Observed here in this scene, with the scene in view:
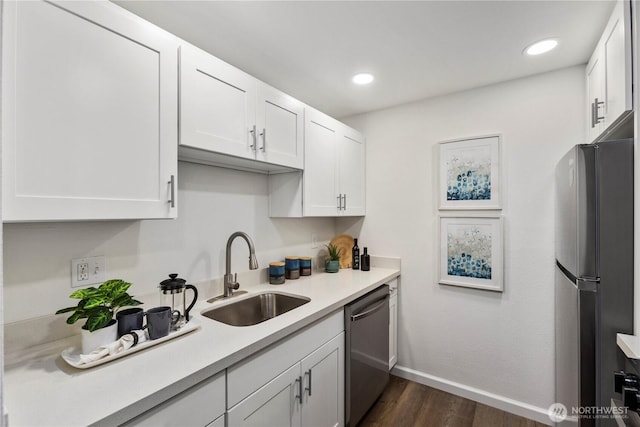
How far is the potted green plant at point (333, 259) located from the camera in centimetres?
260

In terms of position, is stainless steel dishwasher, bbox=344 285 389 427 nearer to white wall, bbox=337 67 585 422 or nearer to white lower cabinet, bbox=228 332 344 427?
white lower cabinet, bbox=228 332 344 427

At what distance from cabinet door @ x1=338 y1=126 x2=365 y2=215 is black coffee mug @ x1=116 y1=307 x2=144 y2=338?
161cm

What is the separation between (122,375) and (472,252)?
2.26m

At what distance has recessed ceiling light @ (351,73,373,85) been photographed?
208 cm

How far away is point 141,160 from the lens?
121 cm

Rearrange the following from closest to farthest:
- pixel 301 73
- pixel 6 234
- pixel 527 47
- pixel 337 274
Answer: pixel 6 234
pixel 527 47
pixel 301 73
pixel 337 274

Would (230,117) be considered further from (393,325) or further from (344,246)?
(393,325)

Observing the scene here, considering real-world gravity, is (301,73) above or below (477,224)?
above

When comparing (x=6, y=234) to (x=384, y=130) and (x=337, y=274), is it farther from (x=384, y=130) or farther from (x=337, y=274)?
(x=384, y=130)

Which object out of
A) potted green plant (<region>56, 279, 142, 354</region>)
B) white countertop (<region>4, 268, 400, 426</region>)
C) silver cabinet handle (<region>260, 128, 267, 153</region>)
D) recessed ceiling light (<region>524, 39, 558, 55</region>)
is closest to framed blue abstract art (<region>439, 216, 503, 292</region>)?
recessed ceiling light (<region>524, 39, 558, 55</region>)

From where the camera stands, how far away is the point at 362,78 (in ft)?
6.97

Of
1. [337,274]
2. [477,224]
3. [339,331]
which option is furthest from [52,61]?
[477,224]

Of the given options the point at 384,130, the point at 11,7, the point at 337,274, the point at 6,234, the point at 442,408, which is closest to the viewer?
the point at 11,7

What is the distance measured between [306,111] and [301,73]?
0.25m
